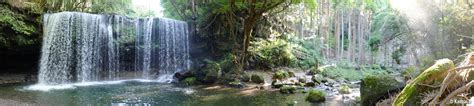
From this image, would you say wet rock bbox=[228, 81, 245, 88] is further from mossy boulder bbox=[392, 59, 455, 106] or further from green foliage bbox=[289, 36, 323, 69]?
mossy boulder bbox=[392, 59, 455, 106]

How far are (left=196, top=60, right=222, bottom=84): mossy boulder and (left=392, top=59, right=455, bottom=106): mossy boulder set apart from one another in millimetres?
12362

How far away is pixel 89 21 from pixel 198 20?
581 centimetres

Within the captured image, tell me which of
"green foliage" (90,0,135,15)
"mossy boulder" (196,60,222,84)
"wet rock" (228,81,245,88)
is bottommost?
"wet rock" (228,81,245,88)

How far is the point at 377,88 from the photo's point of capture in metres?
8.57

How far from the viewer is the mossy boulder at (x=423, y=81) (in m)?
5.11

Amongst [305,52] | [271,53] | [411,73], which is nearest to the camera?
[411,73]

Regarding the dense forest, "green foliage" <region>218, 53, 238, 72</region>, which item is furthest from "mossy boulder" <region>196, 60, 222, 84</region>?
"green foliage" <region>218, 53, 238, 72</region>

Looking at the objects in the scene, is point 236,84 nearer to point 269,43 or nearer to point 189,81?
point 189,81

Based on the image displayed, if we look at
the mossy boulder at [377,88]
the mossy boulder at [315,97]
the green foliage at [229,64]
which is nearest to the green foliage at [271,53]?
the green foliage at [229,64]

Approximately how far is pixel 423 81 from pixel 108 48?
656 inches

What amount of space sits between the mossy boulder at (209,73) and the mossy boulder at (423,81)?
12.4m

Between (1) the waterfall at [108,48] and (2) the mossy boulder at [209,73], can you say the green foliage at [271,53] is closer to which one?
(2) the mossy boulder at [209,73]

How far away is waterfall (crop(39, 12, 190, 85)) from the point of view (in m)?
17.3

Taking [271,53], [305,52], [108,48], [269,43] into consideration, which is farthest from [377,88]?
[305,52]
